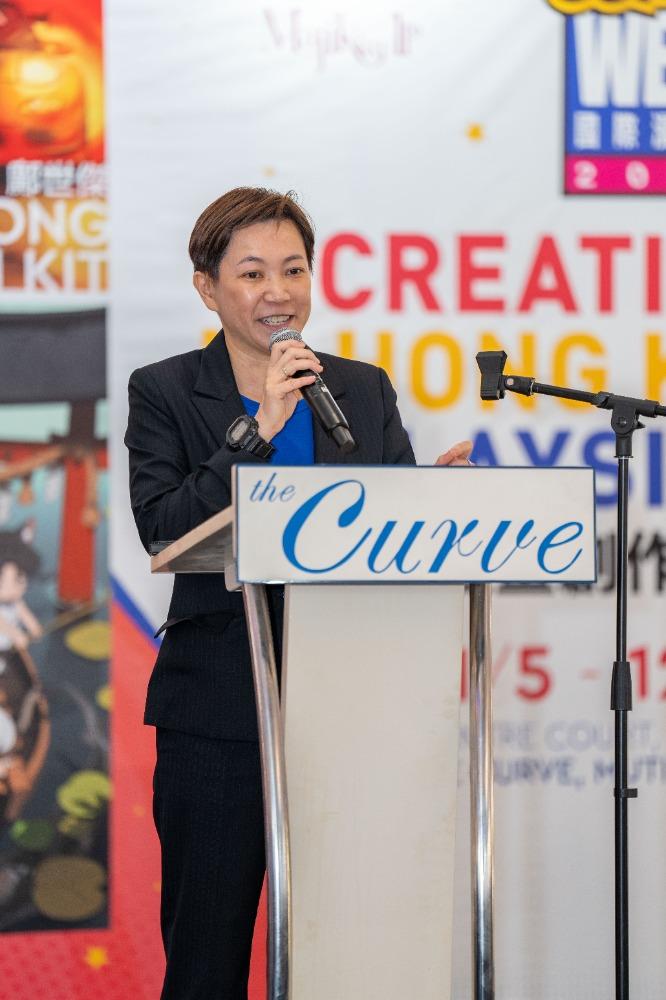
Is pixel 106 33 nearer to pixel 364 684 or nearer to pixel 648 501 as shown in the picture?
pixel 648 501

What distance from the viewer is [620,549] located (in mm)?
2244

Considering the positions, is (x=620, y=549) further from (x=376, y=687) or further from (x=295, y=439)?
(x=376, y=687)

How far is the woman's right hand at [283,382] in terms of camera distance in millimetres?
1509

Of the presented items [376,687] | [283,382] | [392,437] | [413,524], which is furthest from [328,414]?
[392,437]

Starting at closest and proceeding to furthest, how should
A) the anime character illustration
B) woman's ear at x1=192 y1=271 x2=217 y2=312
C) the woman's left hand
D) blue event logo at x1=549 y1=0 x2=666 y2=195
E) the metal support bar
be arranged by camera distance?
the metal support bar, the woman's left hand, woman's ear at x1=192 y1=271 x2=217 y2=312, the anime character illustration, blue event logo at x1=549 y1=0 x2=666 y2=195

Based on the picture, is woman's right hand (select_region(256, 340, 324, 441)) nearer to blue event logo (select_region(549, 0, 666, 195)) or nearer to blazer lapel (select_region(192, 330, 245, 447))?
blazer lapel (select_region(192, 330, 245, 447))

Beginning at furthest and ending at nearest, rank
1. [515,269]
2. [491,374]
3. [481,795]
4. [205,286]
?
[515,269] < [491,374] < [205,286] < [481,795]

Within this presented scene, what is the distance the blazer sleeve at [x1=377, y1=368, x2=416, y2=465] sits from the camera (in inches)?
79.8

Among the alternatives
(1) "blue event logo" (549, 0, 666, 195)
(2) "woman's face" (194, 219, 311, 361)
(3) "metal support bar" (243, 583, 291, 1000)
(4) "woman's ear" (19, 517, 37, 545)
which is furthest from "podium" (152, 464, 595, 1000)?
(1) "blue event logo" (549, 0, 666, 195)

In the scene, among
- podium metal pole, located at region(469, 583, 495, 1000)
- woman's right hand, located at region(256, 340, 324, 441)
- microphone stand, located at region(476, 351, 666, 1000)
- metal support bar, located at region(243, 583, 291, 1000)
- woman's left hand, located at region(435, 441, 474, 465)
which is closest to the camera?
metal support bar, located at region(243, 583, 291, 1000)

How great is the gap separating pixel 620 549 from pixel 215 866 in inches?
37.3

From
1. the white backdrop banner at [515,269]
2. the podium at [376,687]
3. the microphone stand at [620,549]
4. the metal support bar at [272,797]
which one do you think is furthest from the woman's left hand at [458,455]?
the white backdrop banner at [515,269]

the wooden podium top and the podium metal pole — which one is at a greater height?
the wooden podium top

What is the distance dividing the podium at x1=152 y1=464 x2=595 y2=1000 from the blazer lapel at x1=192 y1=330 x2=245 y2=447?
45 centimetres
